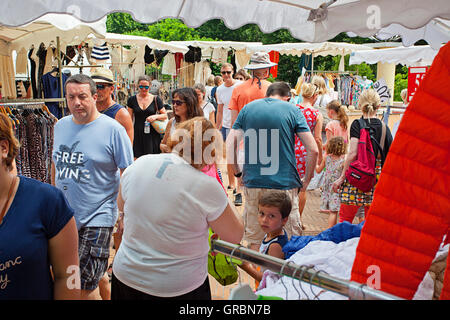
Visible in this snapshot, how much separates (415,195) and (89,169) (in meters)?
2.39

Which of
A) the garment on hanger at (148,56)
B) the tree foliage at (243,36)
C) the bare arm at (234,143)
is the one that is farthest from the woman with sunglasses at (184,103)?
the tree foliage at (243,36)

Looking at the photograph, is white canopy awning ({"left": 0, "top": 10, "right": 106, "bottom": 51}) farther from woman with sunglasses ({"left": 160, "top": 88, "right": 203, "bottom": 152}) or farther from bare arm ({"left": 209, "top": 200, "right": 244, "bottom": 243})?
bare arm ({"left": 209, "top": 200, "right": 244, "bottom": 243})

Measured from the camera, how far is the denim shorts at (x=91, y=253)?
3293 mm

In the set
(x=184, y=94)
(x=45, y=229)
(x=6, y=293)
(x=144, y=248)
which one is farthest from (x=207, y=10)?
(x=6, y=293)

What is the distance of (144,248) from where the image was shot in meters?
2.25

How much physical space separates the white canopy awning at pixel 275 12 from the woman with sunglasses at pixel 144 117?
3.03 meters

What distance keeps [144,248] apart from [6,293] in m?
0.67

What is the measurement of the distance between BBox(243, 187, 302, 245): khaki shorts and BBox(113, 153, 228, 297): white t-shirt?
179cm

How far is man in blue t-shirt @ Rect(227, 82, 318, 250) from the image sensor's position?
3969 millimetres

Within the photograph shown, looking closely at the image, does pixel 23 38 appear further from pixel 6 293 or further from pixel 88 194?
→ pixel 6 293

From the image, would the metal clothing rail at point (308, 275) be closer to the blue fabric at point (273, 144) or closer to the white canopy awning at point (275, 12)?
the white canopy awning at point (275, 12)

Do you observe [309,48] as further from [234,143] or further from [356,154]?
[234,143]

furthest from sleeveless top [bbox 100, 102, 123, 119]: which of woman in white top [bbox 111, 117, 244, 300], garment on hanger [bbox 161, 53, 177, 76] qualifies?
garment on hanger [bbox 161, 53, 177, 76]

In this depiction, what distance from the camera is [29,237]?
1784 millimetres
